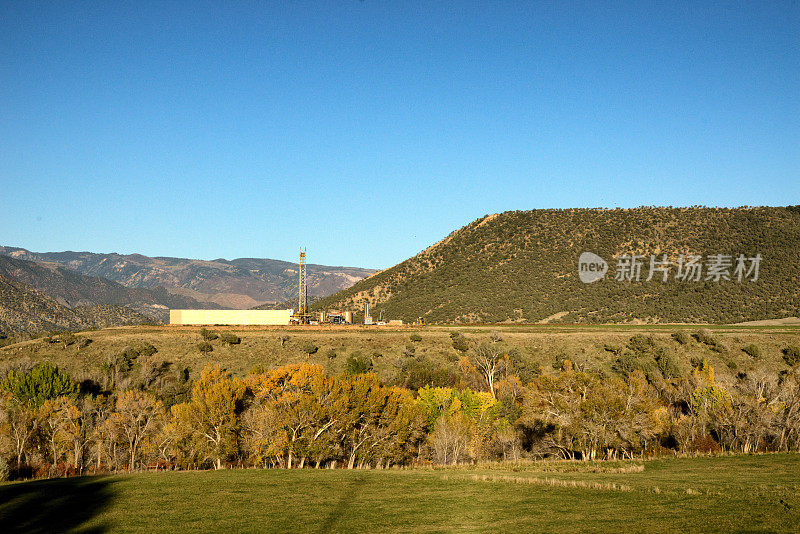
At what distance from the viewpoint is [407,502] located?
69.5 ft

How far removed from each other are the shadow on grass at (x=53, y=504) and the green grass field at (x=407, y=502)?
→ 1.4 inches

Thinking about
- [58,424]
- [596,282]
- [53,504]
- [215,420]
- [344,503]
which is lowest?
[58,424]

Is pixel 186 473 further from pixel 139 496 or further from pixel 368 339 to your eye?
pixel 368 339

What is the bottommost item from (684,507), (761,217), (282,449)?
(282,449)

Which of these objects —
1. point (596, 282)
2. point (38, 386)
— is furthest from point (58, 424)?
point (596, 282)

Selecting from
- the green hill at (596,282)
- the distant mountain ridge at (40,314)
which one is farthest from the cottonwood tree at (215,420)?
the distant mountain ridge at (40,314)

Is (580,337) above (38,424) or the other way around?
above

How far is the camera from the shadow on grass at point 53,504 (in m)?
18.0

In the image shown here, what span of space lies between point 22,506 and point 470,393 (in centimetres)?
3958

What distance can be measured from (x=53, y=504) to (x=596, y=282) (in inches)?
4173

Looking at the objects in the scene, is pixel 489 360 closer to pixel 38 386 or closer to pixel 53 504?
pixel 38 386

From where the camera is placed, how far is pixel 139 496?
72.8 ft

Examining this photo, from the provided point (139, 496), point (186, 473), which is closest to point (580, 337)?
point (186, 473)

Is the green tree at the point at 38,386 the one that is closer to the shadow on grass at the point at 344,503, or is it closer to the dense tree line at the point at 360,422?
the dense tree line at the point at 360,422
